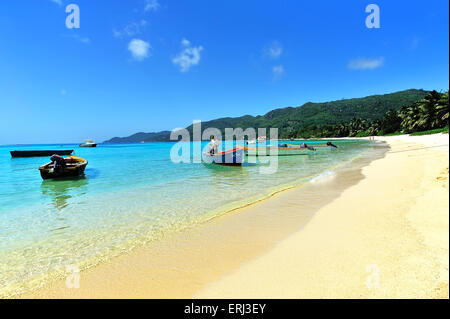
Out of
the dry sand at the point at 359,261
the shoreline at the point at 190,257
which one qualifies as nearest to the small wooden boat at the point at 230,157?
the shoreline at the point at 190,257

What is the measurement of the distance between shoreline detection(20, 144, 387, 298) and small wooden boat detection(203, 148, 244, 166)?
16072 mm

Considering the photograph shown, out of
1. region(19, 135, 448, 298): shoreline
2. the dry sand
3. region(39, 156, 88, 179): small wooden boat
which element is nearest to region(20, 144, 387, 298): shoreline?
region(19, 135, 448, 298): shoreline

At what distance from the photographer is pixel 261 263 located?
4113 millimetres

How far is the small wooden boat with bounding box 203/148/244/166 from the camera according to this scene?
23578mm

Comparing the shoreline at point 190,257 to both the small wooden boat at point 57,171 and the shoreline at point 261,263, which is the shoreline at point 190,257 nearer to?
the shoreline at point 261,263

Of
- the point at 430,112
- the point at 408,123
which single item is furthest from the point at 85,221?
the point at 408,123

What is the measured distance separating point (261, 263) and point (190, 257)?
155 centimetres

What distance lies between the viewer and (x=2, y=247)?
591cm

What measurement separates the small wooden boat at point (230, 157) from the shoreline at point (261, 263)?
17.1 metres

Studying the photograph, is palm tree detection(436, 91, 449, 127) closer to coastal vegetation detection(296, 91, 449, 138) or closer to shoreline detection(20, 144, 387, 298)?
coastal vegetation detection(296, 91, 449, 138)

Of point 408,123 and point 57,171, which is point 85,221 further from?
point 408,123

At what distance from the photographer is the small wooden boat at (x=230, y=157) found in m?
23.6

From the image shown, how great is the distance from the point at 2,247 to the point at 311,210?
901cm
